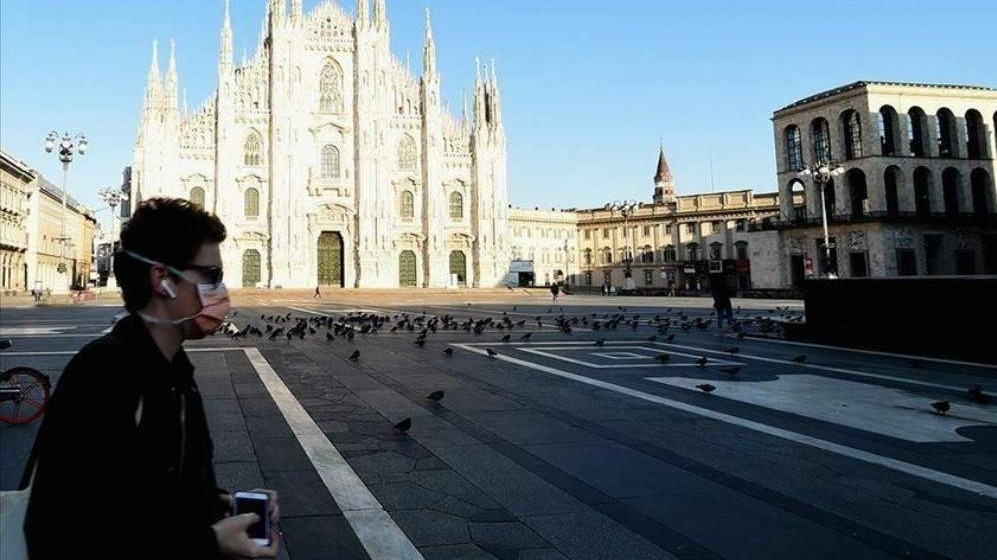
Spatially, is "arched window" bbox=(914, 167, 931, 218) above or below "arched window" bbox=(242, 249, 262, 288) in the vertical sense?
above

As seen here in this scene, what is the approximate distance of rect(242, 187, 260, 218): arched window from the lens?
50.0 metres

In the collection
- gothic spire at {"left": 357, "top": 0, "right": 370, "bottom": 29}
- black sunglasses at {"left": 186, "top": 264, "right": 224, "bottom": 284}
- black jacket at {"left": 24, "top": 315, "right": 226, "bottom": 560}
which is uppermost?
gothic spire at {"left": 357, "top": 0, "right": 370, "bottom": 29}

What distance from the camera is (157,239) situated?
1.80 meters

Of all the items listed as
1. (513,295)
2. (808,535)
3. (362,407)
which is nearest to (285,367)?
(362,407)

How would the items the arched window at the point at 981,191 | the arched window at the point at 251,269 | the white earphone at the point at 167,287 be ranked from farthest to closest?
1. the arched window at the point at 251,269
2. the arched window at the point at 981,191
3. the white earphone at the point at 167,287

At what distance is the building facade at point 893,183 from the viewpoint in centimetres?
4584

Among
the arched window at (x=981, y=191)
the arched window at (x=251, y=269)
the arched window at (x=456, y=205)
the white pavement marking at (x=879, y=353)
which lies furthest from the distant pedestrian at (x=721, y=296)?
the arched window at (x=981, y=191)

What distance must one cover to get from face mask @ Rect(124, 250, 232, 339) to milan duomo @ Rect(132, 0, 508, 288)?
48.9 meters

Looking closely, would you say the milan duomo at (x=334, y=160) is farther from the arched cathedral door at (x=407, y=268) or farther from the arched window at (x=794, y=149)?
the arched window at (x=794, y=149)

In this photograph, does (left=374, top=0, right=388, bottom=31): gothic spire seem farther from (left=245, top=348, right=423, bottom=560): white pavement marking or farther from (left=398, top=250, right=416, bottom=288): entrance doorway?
(left=245, top=348, right=423, bottom=560): white pavement marking

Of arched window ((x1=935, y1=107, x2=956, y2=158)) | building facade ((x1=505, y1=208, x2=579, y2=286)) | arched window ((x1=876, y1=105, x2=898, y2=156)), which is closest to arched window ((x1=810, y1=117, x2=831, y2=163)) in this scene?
arched window ((x1=876, y1=105, x2=898, y2=156))

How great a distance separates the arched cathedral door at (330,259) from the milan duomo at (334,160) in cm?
9

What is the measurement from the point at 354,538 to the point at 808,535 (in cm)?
253

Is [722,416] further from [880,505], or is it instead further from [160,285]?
[160,285]
